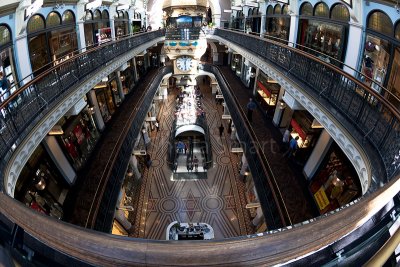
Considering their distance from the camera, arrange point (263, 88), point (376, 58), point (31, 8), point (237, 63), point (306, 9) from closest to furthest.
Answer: point (376, 58) < point (31, 8) < point (306, 9) < point (263, 88) < point (237, 63)

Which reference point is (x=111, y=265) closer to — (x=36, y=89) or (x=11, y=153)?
(x=11, y=153)

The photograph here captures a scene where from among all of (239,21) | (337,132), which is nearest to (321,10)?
(337,132)

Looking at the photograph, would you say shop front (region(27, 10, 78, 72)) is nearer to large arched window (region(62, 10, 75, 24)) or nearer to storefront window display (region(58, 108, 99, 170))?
large arched window (region(62, 10, 75, 24))

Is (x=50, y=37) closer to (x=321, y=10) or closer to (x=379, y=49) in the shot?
(x=321, y=10)

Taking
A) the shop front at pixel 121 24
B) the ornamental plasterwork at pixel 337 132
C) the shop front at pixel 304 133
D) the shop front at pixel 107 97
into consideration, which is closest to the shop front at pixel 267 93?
the shop front at pixel 304 133

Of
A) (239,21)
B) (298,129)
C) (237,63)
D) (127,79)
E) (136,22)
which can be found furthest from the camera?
(136,22)

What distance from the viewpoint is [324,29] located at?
8.41 metres

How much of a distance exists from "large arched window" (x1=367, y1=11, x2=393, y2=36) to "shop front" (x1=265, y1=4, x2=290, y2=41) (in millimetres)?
4177

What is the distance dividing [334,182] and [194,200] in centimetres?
641

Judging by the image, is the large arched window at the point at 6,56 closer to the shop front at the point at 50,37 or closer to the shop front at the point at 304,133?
the shop front at the point at 50,37

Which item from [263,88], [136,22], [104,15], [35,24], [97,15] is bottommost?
[263,88]

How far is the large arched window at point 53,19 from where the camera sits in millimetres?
8742

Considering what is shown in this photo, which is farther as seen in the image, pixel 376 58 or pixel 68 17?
pixel 68 17

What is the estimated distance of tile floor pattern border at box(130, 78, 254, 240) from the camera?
10.2 metres
